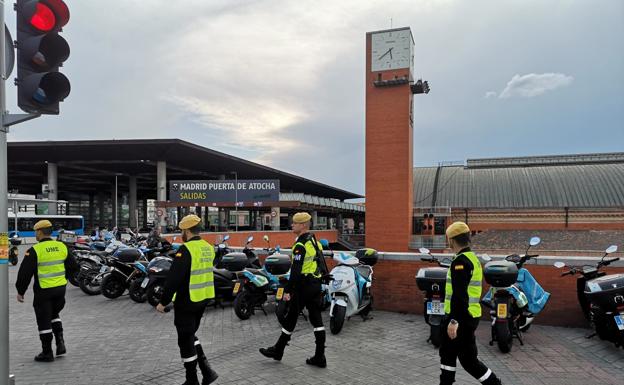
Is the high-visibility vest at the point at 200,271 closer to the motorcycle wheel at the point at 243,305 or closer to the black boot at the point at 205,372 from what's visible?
the black boot at the point at 205,372

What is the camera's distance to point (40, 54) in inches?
127

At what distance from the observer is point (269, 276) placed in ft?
25.6

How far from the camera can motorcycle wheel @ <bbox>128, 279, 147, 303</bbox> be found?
27.9 ft

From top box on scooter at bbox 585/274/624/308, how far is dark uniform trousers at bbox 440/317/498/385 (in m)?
2.49

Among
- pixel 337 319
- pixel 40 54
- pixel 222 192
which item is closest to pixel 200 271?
pixel 40 54

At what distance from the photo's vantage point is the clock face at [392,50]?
2588 centimetres

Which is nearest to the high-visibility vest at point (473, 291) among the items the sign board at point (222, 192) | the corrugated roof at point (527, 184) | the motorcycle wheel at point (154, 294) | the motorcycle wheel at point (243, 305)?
the motorcycle wheel at point (243, 305)

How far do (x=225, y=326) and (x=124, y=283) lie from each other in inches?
141

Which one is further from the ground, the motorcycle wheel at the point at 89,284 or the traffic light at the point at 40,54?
the traffic light at the point at 40,54

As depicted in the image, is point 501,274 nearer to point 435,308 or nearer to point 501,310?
point 501,310

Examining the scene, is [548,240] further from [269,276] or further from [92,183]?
[92,183]

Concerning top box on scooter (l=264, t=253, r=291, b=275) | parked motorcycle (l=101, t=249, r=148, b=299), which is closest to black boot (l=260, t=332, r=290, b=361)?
top box on scooter (l=264, t=253, r=291, b=275)

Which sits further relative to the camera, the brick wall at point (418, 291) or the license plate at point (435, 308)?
the brick wall at point (418, 291)

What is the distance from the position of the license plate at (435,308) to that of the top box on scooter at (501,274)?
27.3 inches
